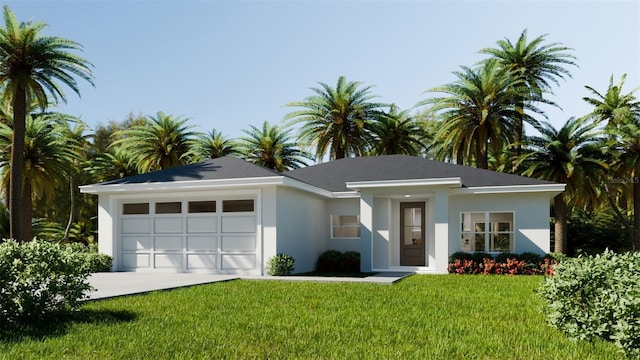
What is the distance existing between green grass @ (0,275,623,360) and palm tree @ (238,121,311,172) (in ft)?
85.1

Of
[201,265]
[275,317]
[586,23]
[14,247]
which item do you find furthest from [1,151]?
[586,23]

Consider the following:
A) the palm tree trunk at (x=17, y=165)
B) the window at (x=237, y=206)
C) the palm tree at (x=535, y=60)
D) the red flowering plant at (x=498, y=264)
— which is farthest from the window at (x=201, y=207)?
the palm tree at (x=535, y=60)

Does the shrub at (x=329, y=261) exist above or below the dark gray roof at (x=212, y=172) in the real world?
below

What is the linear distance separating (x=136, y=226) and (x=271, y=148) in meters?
19.4

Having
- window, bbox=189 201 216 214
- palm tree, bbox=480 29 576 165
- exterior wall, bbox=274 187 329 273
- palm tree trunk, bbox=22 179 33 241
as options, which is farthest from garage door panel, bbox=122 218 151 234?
palm tree, bbox=480 29 576 165

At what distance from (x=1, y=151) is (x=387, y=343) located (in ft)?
88.0

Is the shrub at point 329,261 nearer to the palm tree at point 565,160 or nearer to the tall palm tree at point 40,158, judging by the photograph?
the palm tree at point 565,160

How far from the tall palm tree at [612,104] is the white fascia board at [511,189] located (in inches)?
500

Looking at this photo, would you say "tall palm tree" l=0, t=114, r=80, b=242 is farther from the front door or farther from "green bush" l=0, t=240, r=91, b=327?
"green bush" l=0, t=240, r=91, b=327

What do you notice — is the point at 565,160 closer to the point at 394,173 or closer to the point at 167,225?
the point at 394,173

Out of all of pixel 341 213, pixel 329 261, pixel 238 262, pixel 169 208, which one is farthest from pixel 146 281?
pixel 341 213

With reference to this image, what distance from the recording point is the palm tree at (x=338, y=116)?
115 ft

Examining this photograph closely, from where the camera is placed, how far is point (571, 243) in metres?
31.2

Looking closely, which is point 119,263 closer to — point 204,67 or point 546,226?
point 204,67
